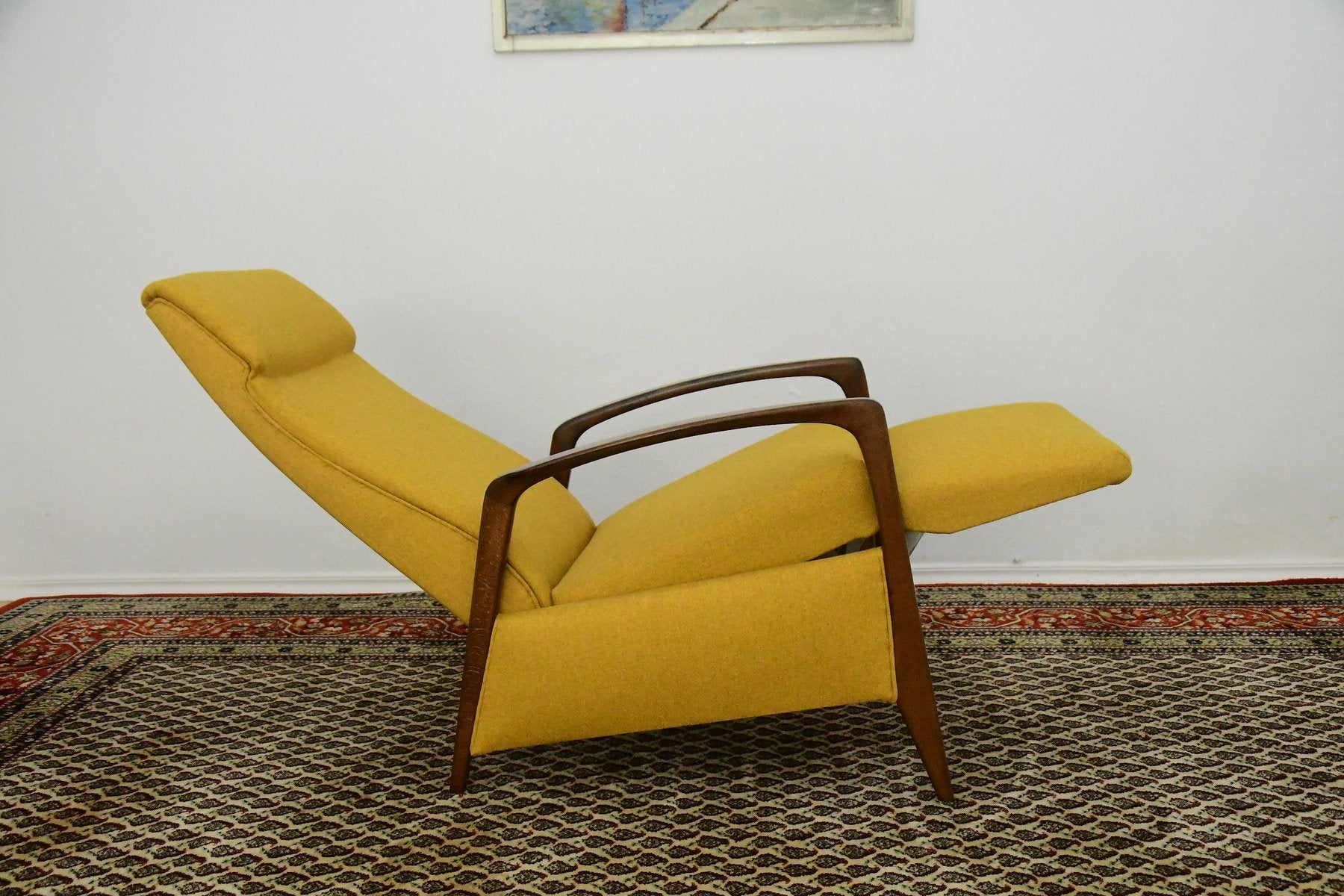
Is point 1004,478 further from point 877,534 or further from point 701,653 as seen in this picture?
point 701,653

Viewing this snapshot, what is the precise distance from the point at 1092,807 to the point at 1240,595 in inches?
46.4


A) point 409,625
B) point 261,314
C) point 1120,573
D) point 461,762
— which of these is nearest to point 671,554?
point 461,762

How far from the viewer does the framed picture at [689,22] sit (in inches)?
97.8

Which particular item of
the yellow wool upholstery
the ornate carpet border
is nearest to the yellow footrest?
the yellow wool upholstery

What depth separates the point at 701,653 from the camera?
1646 mm

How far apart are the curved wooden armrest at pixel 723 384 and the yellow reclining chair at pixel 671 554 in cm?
41

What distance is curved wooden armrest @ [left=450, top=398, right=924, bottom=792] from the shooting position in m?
1.58

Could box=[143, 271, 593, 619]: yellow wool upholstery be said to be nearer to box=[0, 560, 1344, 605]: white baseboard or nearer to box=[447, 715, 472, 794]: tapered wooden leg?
box=[447, 715, 472, 794]: tapered wooden leg

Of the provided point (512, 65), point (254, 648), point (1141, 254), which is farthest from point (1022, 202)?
point (254, 648)

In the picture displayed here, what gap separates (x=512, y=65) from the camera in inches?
101

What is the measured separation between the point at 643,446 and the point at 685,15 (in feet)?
4.41

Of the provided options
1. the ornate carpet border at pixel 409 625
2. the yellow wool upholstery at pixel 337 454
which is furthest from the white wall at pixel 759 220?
the yellow wool upholstery at pixel 337 454

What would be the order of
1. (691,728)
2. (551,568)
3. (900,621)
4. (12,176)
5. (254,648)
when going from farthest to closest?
(12,176)
(254,648)
(691,728)
(551,568)
(900,621)

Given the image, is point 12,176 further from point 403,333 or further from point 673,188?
point 673,188
